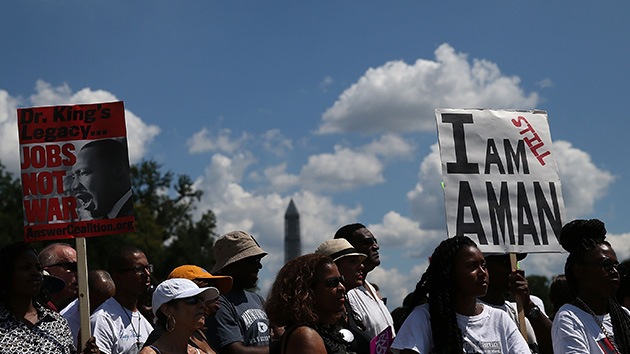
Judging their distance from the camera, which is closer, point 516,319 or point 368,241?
point 516,319

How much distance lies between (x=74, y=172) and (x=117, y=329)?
1.40 m

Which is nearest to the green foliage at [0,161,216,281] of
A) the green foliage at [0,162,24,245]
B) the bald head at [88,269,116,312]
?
the green foliage at [0,162,24,245]

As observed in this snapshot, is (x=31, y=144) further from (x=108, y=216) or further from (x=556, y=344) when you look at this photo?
(x=556, y=344)

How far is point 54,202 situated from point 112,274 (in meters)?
0.77

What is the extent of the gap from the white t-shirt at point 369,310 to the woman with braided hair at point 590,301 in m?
1.50

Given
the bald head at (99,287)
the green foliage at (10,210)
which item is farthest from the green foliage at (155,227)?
the bald head at (99,287)

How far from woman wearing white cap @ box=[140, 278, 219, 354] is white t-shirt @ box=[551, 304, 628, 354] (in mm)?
2329

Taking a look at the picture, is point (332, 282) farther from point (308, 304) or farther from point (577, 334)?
point (577, 334)

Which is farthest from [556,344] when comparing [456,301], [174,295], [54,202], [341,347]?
[54,202]

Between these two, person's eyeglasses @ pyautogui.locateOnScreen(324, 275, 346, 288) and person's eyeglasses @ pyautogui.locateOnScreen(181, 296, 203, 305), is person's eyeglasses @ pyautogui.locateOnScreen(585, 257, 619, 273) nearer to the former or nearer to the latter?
person's eyeglasses @ pyautogui.locateOnScreen(324, 275, 346, 288)

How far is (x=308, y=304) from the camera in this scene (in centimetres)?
519

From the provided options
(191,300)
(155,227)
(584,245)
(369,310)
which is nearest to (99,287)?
(369,310)

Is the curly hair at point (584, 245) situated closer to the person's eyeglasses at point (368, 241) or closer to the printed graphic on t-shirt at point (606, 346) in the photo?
the printed graphic on t-shirt at point (606, 346)

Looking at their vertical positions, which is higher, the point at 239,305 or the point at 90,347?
the point at 239,305
